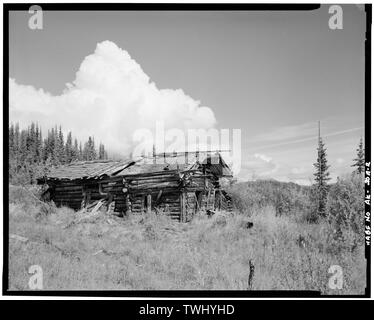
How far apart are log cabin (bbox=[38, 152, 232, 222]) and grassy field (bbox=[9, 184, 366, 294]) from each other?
12.6 ft

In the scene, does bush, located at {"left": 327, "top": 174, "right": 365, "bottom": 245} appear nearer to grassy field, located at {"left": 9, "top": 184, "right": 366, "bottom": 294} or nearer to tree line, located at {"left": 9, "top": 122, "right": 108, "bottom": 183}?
grassy field, located at {"left": 9, "top": 184, "right": 366, "bottom": 294}

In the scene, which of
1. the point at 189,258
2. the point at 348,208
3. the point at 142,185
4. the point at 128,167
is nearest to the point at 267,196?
the point at 142,185

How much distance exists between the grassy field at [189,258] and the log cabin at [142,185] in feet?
12.6

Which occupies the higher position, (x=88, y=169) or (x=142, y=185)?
(x=88, y=169)

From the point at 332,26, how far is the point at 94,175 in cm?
1005

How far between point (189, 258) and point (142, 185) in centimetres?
674

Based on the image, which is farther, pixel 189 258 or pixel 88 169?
pixel 88 169

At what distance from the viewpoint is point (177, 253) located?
639 centimetres

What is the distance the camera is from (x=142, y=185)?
12.3 meters

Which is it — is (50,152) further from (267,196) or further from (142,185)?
(267,196)

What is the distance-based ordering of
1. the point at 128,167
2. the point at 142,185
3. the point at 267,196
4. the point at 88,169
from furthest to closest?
1. the point at 267,196
2. the point at 88,169
3. the point at 128,167
4. the point at 142,185

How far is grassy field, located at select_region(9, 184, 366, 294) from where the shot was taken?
492 cm

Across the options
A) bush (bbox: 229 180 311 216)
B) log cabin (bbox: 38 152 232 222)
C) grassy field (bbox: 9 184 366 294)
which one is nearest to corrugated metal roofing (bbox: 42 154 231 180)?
log cabin (bbox: 38 152 232 222)
